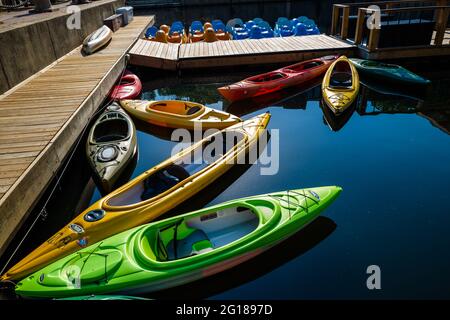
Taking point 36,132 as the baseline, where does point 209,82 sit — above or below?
below

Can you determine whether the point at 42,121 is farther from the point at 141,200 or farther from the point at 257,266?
the point at 257,266

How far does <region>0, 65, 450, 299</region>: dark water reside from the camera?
13.0ft

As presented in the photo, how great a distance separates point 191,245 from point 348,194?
2.96m

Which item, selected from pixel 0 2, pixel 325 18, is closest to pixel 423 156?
pixel 0 2

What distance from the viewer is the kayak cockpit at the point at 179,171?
489cm

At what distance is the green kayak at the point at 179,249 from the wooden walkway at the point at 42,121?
3.28 ft

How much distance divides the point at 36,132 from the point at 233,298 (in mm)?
4441

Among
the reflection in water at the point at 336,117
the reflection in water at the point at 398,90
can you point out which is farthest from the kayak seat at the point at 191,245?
the reflection in water at the point at 398,90

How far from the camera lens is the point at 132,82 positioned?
9984 millimetres

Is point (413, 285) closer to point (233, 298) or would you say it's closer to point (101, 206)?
point (233, 298)

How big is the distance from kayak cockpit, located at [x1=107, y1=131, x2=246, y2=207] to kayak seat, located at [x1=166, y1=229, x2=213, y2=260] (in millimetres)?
1048

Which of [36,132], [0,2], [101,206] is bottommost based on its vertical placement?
[101,206]

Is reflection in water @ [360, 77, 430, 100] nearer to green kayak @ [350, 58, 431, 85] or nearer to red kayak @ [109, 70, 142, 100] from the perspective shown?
green kayak @ [350, 58, 431, 85]

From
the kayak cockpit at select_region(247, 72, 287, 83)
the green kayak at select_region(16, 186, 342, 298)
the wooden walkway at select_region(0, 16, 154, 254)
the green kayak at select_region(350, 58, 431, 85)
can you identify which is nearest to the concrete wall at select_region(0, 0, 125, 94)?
the wooden walkway at select_region(0, 16, 154, 254)
